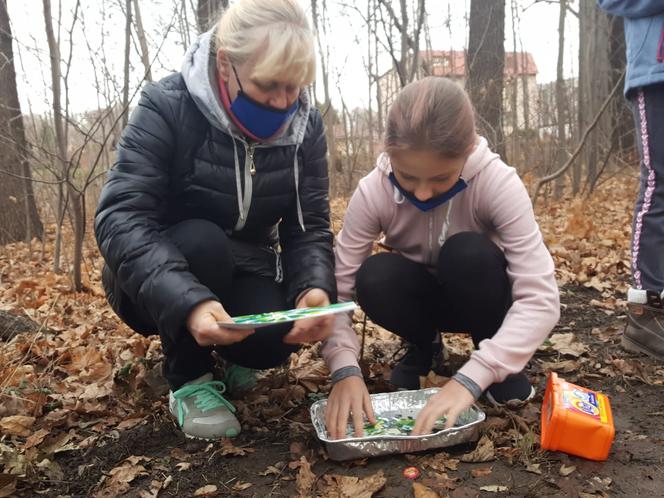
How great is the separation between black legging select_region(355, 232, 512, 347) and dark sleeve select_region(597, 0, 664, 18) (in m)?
1.08

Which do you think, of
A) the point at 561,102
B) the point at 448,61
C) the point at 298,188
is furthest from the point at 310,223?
the point at 561,102

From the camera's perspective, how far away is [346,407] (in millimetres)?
1589

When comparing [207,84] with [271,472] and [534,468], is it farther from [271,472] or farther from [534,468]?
[534,468]

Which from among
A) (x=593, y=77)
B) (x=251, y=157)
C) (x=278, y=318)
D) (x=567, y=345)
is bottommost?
(x=567, y=345)

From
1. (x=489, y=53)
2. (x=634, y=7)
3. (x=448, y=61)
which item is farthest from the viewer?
(x=448, y=61)

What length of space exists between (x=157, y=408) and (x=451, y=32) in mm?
6921

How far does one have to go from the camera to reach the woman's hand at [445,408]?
4.88 ft

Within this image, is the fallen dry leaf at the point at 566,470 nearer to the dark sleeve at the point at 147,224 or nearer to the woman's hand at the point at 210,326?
the woman's hand at the point at 210,326

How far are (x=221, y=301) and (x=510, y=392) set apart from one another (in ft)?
3.10

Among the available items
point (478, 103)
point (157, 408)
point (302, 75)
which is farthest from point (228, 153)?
point (478, 103)

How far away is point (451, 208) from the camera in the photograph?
186 cm

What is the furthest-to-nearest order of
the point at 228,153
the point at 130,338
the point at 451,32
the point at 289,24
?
the point at 451,32 < the point at 130,338 < the point at 228,153 < the point at 289,24

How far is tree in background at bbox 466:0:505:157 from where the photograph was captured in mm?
6293

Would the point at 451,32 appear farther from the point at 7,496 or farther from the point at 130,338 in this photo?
the point at 7,496
